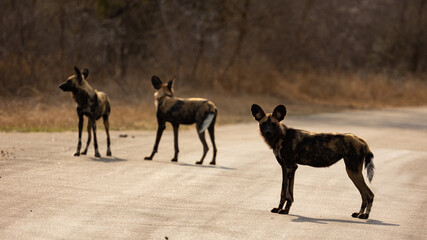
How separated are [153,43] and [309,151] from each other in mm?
23464

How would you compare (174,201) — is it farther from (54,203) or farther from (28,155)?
(28,155)

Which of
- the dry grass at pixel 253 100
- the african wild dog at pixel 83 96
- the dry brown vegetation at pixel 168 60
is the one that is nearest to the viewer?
the african wild dog at pixel 83 96

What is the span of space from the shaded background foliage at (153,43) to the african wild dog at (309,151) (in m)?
15.7

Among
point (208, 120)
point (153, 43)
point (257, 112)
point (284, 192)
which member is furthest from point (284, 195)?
point (153, 43)

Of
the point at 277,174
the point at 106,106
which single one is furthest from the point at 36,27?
the point at 277,174

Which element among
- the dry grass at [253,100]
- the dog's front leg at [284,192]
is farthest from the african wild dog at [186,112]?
the dry grass at [253,100]

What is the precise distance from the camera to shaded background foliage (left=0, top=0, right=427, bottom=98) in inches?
1016

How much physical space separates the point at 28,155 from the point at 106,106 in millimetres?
1508

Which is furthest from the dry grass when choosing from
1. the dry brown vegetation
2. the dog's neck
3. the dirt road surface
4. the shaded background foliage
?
the dog's neck

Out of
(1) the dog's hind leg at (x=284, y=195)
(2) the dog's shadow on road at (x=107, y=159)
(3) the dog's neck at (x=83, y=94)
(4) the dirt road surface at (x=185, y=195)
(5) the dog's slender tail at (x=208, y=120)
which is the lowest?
(2) the dog's shadow on road at (x=107, y=159)

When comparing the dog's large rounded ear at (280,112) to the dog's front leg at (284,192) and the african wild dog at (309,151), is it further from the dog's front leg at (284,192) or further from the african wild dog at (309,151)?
the dog's front leg at (284,192)

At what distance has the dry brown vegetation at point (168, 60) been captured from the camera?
23.5 metres

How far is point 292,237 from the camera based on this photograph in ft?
23.4

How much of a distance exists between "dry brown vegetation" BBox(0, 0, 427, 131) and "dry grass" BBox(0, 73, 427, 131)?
45 mm
